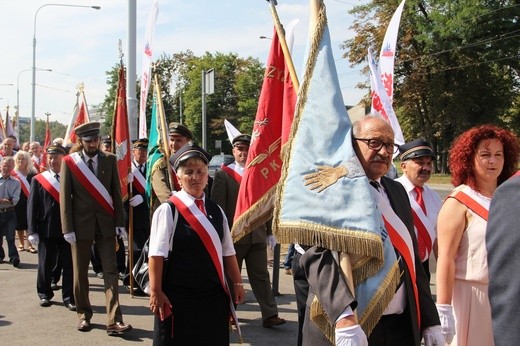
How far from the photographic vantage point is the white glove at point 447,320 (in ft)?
12.0

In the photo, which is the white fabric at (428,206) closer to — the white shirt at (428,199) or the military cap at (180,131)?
the white shirt at (428,199)

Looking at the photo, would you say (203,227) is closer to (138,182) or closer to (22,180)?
(138,182)

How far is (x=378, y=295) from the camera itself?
113 inches

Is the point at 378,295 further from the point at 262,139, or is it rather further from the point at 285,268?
the point at 285,268

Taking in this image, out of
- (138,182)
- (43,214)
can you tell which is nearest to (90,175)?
(43,214)

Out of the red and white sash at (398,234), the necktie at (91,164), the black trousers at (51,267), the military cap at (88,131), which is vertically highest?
the military cap at (88,131)

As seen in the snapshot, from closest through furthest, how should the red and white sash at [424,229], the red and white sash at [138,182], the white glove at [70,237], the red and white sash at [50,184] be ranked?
the red and white sash at [424,229] < the white glove at [70,237] < the red and white sash at [50,184] < the red and white sash at [138,182]

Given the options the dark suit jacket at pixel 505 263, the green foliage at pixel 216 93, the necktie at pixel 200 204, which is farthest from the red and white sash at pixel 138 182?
the green foliage at pixel 216 93

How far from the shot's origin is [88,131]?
677cm

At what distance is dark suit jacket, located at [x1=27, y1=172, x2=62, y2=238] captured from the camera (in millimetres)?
7852

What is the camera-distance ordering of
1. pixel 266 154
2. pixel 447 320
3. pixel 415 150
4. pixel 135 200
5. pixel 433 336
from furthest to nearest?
pixel 135 200
pixel 266 154
pixel 415 150
pixel 447 320
pixel 433 336

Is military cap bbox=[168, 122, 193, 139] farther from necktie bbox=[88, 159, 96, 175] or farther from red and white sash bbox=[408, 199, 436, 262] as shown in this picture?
red and white sash bbox=[408, 199, 436, 262]

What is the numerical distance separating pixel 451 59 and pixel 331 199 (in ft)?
127

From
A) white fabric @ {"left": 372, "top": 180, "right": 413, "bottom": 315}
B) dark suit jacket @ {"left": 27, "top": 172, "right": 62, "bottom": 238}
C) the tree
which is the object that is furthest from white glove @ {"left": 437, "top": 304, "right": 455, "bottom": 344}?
the tree
